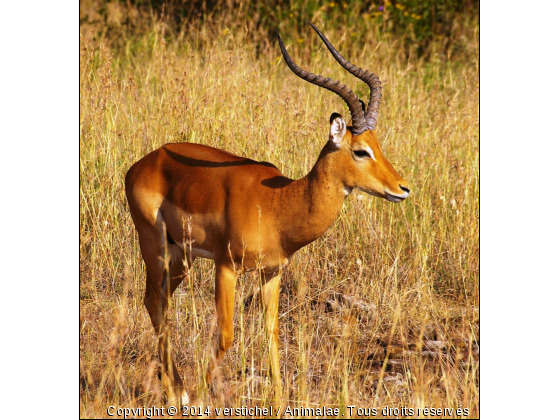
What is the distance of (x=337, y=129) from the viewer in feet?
13.6

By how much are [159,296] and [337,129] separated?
5.65ft

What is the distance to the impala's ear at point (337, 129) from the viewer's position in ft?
13.5

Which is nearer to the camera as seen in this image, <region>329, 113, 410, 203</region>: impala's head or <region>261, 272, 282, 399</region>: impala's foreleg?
<region>329, 113, 410, 203</region>: impala's head

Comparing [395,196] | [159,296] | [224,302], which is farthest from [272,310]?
[395,196]

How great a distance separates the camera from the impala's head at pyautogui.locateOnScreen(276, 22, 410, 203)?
4051mm

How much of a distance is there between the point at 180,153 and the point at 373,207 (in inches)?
88.8


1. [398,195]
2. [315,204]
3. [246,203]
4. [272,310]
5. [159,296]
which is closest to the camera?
[398,195]

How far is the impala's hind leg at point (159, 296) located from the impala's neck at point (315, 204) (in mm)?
905

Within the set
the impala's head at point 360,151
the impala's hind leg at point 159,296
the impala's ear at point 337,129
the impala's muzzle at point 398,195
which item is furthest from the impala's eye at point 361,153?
the impala's hind leg at point 159,296

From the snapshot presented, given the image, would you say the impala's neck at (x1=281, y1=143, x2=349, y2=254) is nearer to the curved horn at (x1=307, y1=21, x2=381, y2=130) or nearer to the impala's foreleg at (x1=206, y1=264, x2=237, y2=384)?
the curved horn at (x1=307, y1=21, x2=381, y2=130)

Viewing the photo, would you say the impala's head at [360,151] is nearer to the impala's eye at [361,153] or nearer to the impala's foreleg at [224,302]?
the impala's eye at [361,153]

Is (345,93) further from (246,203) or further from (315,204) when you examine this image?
(246,203)

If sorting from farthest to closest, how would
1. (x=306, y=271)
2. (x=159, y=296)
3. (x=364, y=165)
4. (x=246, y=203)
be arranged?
(x=306, y=271) → (x=159, y=296) → (x=246, y=203) → (x=364, y=165)

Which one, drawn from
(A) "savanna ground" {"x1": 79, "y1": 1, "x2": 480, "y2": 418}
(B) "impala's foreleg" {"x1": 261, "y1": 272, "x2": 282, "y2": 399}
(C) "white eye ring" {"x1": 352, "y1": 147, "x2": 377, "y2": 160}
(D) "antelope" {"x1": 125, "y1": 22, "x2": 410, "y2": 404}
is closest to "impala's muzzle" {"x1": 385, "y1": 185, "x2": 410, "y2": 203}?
(D) "antelope" {"x1": 125, "y1": 22, "x2": 410, "y2": 404}
